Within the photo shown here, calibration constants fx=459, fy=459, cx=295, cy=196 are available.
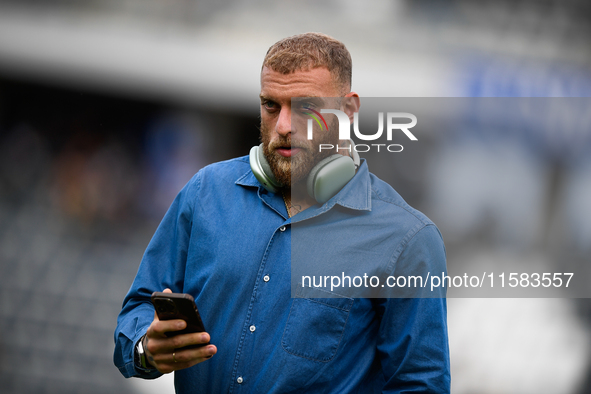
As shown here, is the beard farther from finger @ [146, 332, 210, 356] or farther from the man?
finger @ [146, 332, 210, 356]

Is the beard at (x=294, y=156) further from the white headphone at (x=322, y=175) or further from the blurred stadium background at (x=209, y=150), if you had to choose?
the blurred stadium background at (x=209, y=150)

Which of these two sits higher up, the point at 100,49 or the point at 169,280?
the point at 100,49

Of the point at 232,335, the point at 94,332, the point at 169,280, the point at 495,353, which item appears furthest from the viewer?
the point at 94,332

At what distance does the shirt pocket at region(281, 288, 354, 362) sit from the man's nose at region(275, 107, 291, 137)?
0.44m

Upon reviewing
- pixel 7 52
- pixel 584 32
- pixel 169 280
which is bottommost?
pixel 169 280

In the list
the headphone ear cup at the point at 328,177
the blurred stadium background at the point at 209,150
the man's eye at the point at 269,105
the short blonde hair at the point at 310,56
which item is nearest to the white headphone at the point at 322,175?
the headphone ear cup at the point at 328,177

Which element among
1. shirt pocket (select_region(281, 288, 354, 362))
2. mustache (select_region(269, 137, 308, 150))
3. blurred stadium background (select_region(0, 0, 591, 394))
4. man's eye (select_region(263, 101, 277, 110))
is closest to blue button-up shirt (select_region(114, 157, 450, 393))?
shirt pocket (select_region(281, 288, 354, 362))

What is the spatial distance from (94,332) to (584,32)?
4889 mm

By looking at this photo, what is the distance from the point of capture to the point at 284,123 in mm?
1302

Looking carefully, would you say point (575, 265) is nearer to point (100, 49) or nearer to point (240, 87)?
point (240, 87)

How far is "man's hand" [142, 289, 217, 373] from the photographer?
3.31 feet

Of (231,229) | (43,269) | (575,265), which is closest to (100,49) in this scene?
(43,269)

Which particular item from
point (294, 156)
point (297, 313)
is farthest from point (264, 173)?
point (297, 313)

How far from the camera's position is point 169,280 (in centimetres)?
136
